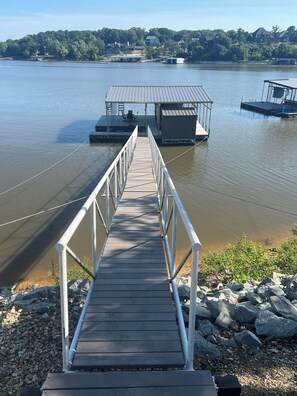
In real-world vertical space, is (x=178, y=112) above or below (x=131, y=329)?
below

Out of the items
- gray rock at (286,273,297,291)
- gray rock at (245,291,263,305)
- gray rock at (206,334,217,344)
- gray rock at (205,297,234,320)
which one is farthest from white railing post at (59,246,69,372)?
gray rock at (286,273,297,291)

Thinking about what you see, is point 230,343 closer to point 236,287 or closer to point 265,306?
point 265,306

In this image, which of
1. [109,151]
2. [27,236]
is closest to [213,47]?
[109,151]

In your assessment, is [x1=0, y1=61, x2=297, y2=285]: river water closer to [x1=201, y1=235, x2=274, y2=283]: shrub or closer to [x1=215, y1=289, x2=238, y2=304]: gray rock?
[x1=201, y1=235, x2=274, y2=283]: shrub

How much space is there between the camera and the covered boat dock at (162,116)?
23516 millimetres

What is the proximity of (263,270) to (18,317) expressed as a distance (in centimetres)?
566

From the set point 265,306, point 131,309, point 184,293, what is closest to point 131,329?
point 131,309

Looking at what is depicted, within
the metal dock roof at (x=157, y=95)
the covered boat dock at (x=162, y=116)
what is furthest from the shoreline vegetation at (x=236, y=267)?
the metal dock roof at (x=157, y=95)

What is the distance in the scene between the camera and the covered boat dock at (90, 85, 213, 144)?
23516 millimetres

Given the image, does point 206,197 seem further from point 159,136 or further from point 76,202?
point 159,136

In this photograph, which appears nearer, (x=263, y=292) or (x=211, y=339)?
(x=211, y=339)

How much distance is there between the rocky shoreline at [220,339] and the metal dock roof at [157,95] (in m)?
20.3

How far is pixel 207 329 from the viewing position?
15.2ft

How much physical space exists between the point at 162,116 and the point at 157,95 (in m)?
3.49
